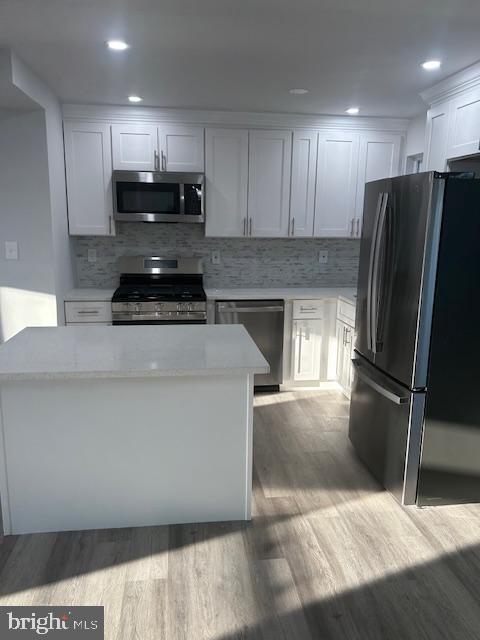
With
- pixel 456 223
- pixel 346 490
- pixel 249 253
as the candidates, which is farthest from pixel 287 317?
pixel 456 223

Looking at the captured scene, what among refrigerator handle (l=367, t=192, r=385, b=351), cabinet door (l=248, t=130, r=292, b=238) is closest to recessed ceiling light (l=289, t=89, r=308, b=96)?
cabinet door (l=248, t=130, r=292, b=238)

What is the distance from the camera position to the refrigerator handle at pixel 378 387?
8.69ft

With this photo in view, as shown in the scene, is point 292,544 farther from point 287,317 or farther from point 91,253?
point 91,253

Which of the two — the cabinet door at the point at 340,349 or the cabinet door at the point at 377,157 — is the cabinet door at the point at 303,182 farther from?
the cabinet door at the point at 340,349

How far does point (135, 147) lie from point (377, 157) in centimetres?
222

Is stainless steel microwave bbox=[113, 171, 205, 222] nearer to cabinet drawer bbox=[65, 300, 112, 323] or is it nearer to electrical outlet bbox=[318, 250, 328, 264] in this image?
cabinet drawer bbox=[65, 300, 112, 323]

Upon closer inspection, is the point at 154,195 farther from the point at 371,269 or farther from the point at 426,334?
the point at 426,334

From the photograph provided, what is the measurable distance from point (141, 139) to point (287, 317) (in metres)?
2.01

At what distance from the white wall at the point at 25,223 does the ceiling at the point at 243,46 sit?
1.46ft

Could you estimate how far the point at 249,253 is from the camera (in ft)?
16.1

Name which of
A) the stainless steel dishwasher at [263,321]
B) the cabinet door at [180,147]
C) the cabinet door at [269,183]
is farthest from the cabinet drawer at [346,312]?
the cabinet door at [180,147]

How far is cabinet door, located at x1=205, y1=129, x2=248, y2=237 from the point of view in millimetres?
4387

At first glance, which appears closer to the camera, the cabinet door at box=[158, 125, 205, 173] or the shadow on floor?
the shadow on floor

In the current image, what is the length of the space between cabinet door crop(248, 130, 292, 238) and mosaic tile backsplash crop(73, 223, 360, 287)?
33 cm
